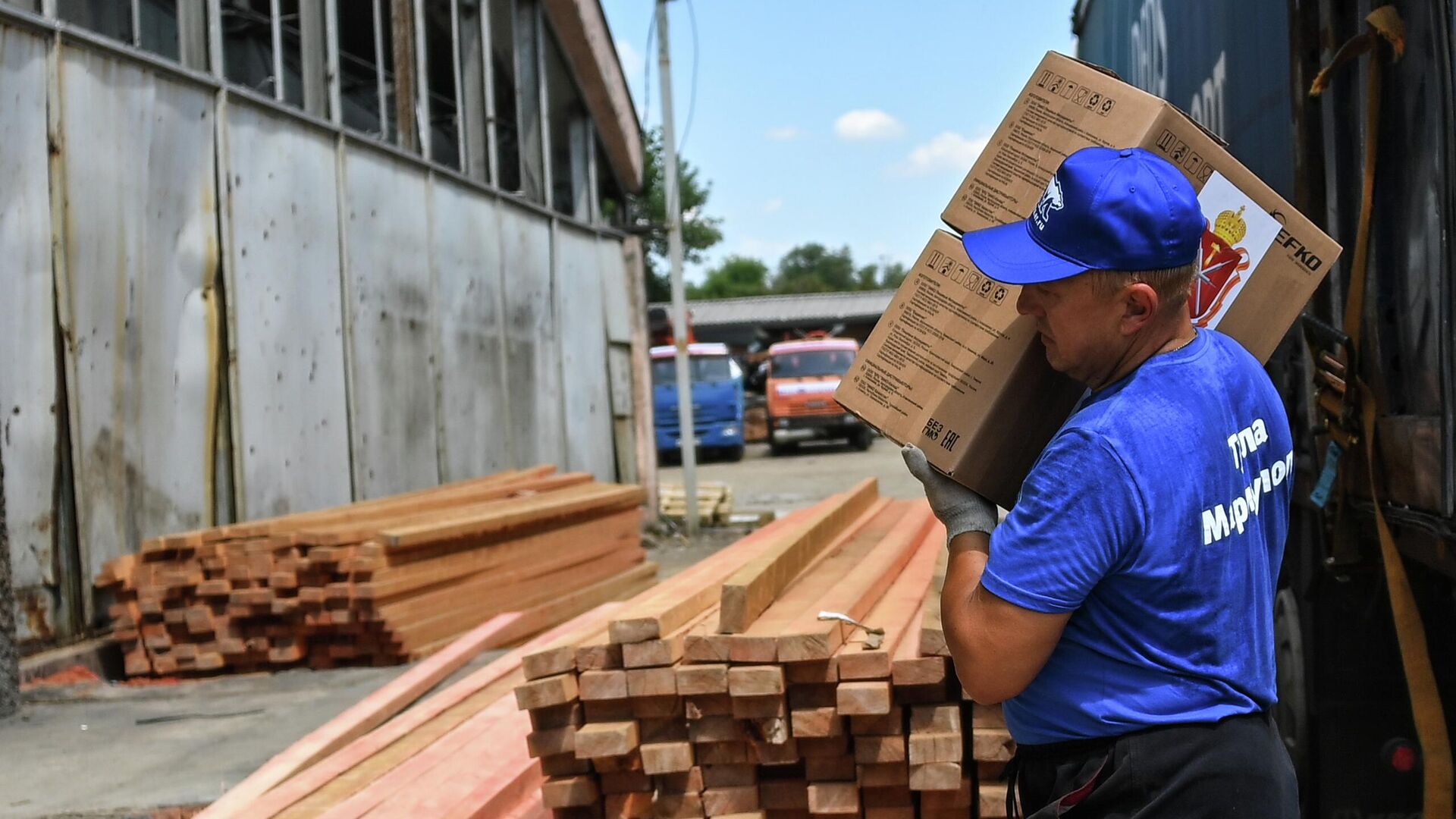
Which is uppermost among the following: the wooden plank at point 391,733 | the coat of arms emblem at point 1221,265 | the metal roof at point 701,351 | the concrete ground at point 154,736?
the metal roof at point 701,351

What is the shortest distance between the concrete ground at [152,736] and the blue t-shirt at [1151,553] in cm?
413

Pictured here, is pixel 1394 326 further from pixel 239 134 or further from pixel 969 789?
pixel 239 134

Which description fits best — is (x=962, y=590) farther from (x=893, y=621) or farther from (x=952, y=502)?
(x=893, y=621)

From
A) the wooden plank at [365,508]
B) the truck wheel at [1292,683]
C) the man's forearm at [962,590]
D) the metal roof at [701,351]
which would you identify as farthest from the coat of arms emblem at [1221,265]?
the metal roof at [701,351]

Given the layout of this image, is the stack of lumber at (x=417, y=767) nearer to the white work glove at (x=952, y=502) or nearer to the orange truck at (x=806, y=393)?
the white work glove at (x=952, y=502)

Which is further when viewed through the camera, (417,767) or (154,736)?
(154,736)

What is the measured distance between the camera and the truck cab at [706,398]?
28.0 metres

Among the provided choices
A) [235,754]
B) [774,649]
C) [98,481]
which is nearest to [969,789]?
[774,649]

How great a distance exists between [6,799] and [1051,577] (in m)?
4.85

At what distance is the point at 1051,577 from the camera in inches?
81.6

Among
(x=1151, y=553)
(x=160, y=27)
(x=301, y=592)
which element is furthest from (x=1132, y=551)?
(x=160, y=27)

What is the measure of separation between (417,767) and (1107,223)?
3241 mm

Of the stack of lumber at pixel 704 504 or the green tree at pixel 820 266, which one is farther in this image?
the green tree at pixel 820 266

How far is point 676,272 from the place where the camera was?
643 inches
